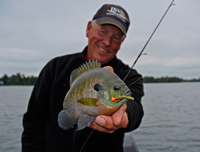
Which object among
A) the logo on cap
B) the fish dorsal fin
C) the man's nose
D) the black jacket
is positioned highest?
the logo on cap

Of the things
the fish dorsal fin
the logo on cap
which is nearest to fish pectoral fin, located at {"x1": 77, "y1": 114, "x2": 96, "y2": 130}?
the fish dorsal fin

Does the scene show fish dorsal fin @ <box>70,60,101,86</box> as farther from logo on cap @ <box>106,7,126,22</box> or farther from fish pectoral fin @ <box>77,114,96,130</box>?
logo on cap @ <box>106,7,126,22</box>

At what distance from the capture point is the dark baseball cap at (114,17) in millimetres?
2998

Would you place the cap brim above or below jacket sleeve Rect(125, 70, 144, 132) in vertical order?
above

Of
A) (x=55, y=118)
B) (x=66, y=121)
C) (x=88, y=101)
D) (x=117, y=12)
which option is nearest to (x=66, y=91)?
(x=55, y=118)

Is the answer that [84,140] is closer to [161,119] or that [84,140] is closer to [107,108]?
[107,108]

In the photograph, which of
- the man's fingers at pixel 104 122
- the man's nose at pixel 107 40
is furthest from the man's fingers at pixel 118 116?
the man's nose at pixel 107 40

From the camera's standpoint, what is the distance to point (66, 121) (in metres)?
1.98

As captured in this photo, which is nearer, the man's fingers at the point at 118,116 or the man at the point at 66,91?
the man's fingers at the point at 118,116

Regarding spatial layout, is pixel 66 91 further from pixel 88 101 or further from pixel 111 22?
pixel 111 22

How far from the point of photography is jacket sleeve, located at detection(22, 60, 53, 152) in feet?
10.3

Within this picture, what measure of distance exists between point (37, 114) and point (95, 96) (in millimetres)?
1991

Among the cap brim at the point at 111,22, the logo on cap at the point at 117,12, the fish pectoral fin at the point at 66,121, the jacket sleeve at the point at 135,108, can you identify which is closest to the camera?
the fish pectoral fin at the point at 66,121

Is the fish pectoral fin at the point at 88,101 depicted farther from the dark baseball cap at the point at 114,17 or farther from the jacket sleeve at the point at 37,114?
the dark baseball cap at the point at 114,17
